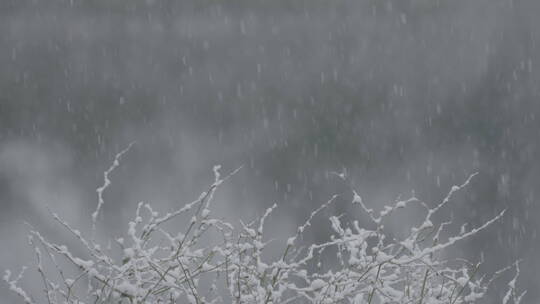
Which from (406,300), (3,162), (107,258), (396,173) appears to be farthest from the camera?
(396,173)

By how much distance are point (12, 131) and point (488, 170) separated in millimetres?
41147

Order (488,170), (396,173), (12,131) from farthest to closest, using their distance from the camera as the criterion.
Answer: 1. (396,173)
2. (488,170)
3. (12,131)

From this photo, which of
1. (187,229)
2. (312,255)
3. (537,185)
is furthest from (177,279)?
(537,185)

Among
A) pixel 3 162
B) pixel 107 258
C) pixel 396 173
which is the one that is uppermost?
pixel 3 162

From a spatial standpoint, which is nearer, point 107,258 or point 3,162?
point 107,258

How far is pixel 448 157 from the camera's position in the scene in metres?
87.3

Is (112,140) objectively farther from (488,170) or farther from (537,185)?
(537,185)

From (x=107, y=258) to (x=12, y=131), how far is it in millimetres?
63500

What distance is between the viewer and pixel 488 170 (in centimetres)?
7031

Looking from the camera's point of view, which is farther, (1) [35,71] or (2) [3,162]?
(1) [35,71]

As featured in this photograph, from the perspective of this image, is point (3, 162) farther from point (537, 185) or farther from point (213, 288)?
point (213, 288)

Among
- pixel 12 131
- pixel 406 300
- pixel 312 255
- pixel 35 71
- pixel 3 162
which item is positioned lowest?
pixel 406 300

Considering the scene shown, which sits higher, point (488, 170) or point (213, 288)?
point (488, 170)

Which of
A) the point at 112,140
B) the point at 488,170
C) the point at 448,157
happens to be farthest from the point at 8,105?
the point at 448,157
